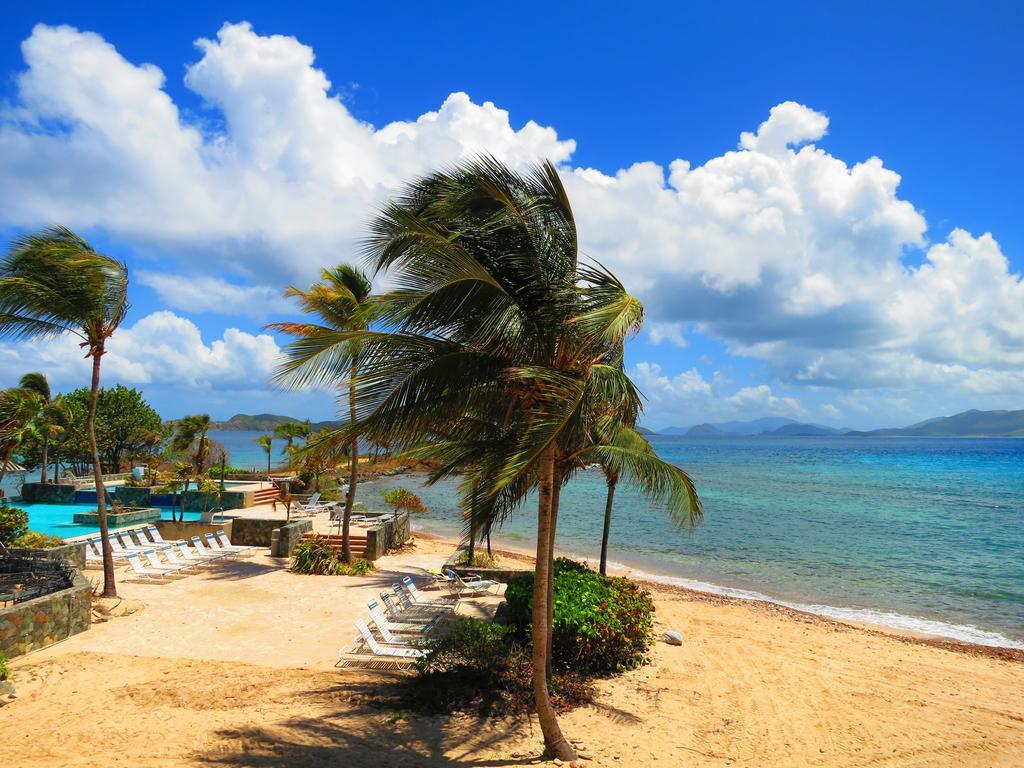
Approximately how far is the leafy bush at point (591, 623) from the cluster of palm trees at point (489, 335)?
2.50 meters

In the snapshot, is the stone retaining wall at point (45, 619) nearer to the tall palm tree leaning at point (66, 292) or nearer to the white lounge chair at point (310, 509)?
the tall palm tree leaning at point (66, 292)

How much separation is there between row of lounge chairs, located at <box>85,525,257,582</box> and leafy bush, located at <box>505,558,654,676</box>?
27.1ft

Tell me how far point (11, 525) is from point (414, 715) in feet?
36.9

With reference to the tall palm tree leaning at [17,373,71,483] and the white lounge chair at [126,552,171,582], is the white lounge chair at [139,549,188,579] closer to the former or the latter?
the white lounge chair at [126,552,171,582]

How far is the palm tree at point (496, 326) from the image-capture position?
5.45 metres

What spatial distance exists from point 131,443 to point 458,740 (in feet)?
119

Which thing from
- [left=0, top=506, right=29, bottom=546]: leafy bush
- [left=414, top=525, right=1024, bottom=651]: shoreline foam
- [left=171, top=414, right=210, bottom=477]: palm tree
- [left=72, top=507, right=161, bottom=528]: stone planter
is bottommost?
[left=414, top=525, right=1024, bottom=651]: shoreline foam

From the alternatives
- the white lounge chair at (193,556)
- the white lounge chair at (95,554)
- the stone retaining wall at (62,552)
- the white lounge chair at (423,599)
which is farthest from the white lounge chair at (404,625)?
the white lounge chair at (95,554)

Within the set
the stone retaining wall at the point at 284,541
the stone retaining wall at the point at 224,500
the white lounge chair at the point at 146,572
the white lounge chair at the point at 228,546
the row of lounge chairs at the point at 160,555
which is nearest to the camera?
the white lounge chair at the point at 146,572

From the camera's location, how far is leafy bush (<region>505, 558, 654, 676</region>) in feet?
27.9

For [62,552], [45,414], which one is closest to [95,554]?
[62,552]

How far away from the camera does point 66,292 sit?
34.7 feet

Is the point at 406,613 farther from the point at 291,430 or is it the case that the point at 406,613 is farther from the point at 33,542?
the point at 291,430

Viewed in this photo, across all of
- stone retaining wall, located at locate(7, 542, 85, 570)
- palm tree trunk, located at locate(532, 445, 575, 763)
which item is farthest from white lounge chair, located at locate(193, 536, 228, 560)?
palm tree trunk, located at locate(532, 445, 575, 763)
